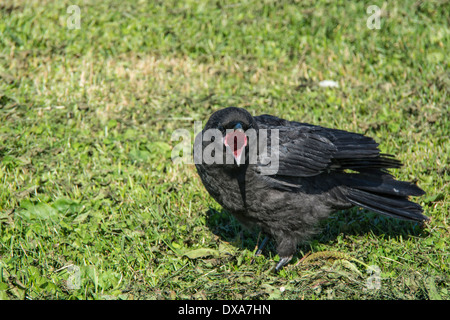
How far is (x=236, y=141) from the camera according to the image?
3889 millimetres

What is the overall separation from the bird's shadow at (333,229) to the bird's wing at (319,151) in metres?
0.57

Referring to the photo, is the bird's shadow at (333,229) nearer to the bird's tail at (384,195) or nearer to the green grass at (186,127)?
the green grass at (186,127)

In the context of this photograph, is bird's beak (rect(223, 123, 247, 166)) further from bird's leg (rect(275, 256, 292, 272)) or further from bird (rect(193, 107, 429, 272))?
bird's leg (rect(275, 256, 292, 272))

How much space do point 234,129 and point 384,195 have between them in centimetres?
158

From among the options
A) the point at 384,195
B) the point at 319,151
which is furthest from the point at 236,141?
the point at 384,195

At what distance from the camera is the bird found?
405 cm

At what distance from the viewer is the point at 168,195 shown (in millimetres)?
5051

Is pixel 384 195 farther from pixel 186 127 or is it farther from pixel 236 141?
pixel 186 127

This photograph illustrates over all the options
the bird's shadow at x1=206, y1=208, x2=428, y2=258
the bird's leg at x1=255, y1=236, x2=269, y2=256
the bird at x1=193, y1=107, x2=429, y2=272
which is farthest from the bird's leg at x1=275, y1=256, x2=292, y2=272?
the bird's leg at x1=255, y1=236, x2=269, y2=256

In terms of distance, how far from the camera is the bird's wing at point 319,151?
432cm

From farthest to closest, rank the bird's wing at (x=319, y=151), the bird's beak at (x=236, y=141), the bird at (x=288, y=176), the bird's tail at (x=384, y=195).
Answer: the bird's tail at (x=384, y=195)
the bird's wing at (x=319, y=151)
the bird at (x=288, y=176)
the bird's beak at (x=236, y=141)

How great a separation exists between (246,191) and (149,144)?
5.98ft

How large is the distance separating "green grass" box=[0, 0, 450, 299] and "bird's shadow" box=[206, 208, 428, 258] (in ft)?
0.06

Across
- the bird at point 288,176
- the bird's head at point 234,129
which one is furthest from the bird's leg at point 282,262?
the bird's head at point 234,129
